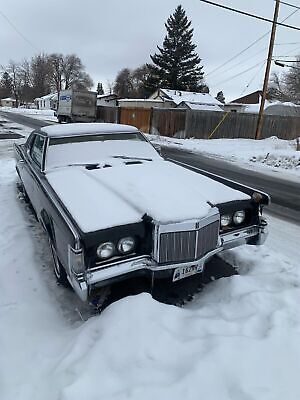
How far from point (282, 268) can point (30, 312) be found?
2633 mm

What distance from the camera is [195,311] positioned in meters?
2.95

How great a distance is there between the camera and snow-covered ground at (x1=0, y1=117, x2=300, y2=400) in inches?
83.4

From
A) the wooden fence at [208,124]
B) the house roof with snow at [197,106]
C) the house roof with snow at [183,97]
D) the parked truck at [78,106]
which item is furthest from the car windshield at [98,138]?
the house roof with snow at [183,97]

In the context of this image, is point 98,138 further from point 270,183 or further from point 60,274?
point 270,183

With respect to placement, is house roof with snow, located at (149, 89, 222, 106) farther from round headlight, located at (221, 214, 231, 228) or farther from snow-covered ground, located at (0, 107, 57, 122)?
round headlight, located at (221, 214, 231, 228)

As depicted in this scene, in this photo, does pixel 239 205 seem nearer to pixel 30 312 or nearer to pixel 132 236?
pixel 132 236

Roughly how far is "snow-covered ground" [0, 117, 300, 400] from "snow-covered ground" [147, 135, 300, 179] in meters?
8.51

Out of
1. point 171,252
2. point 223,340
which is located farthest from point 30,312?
point 223,340

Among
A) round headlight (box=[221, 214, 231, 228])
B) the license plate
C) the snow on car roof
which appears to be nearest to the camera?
the license plate

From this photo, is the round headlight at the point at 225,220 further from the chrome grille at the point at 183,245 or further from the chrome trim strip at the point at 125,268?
the chrome trim strip at the point at 125,268

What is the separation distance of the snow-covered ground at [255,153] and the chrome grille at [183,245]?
861cm

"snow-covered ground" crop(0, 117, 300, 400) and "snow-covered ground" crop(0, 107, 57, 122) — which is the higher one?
"snow-covered ground" crop(0, 117, 300, 400)

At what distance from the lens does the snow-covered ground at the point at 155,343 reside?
2.12 meters

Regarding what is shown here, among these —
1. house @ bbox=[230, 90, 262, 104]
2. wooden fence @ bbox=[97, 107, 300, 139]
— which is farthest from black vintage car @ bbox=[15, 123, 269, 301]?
house @ bbox=[230, 90, 262, 104]
